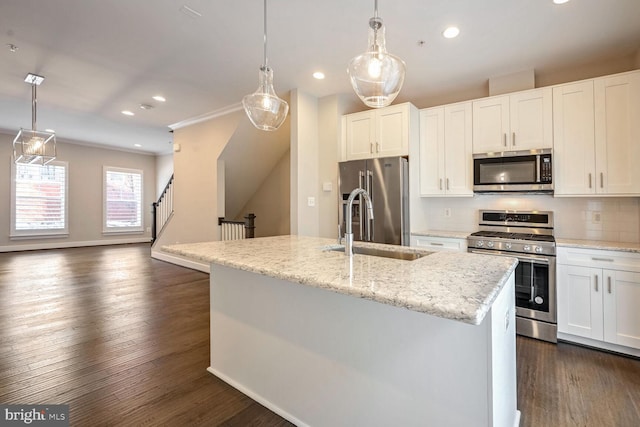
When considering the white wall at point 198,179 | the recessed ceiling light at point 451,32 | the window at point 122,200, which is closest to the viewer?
the recessed ceiling light at point 451,32

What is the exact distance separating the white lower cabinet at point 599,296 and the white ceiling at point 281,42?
1926 millimetres

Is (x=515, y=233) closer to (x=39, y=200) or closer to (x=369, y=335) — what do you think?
(x=369, y=335)

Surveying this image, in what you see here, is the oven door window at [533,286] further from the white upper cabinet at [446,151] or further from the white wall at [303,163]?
the white wall at [303,163]

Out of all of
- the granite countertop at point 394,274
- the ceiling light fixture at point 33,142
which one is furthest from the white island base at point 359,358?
the ceiling light fixture at point 33,142

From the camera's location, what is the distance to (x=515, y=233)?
3.42 metres

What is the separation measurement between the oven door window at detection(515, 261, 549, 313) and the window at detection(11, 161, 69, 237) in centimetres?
998

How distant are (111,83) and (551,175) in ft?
17.1

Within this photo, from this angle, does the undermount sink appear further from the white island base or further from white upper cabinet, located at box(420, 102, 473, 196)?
white upper cabinet, located at box(420, 102, 473, 196)

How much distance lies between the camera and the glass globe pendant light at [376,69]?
5.97 feet

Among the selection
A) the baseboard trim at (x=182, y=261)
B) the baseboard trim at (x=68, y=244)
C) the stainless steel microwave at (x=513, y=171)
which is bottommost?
the baseboard trim at (x=182, y=261)

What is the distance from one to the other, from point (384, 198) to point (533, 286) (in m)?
1.69

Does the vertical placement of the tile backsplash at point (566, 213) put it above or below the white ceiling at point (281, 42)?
below

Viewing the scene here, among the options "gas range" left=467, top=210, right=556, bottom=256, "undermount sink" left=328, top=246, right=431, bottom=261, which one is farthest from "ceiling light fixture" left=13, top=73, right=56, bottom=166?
"gas range" left=467, top=210, right=556, bottom=256

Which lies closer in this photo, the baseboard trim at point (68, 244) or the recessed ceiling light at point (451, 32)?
the recessed ceiling light at point (451, 32)
